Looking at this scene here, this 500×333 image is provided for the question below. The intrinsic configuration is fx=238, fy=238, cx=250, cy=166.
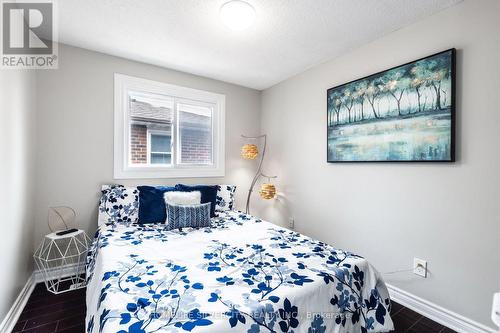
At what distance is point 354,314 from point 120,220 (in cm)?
229

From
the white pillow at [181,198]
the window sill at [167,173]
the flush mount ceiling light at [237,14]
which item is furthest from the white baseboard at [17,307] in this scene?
the flush mount ceiling light at [237,14]

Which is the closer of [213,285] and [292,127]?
[213,285]

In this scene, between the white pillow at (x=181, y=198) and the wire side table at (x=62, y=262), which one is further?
the white pillow at (x=181, y=198)

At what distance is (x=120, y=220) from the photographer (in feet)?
8.24

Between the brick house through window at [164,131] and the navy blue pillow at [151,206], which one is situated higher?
the brick house through window at [164,131]

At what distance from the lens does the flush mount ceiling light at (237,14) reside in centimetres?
186

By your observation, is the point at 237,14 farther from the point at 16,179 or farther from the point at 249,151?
the point at 16,179

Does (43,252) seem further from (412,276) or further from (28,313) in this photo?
(412,276)

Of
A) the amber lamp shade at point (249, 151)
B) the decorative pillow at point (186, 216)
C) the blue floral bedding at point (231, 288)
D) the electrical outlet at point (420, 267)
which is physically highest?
the amber lamp shade at point (249, 151)

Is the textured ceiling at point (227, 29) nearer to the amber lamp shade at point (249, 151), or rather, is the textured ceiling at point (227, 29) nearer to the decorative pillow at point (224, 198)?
the amber lamp shade at point (249, 151)

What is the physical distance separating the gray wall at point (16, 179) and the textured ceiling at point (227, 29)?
758 millimetres

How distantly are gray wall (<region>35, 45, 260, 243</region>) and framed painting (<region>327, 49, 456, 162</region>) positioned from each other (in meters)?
2.37

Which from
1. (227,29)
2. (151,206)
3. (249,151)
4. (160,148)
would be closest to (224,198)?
(249,151)

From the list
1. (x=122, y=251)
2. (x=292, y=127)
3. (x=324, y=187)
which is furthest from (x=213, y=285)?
(x=292, y=127)
